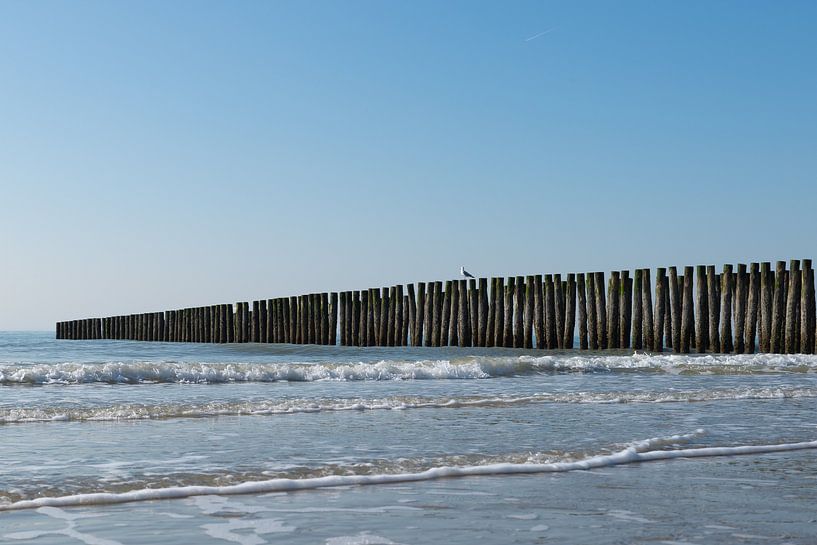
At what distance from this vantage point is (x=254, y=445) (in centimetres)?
561

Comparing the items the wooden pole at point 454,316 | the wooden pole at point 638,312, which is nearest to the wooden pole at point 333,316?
the wooden pole at point 454,316

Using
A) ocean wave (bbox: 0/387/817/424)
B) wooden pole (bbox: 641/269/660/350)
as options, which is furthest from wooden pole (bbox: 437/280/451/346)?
ocean wave (bbox: 0/387/817/424)

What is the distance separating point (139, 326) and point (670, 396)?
36.1 m

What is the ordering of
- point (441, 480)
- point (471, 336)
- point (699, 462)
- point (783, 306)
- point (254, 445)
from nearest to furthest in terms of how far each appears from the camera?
point (441, 480) < point (699, 462) < point (254, 445) < point (783, 306) < point (471, 336)

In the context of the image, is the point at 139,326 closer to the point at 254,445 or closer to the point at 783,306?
the point at 783,306

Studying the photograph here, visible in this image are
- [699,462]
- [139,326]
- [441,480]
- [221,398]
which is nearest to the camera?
[441,480]

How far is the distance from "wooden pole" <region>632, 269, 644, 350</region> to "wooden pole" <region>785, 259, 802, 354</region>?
2783mm

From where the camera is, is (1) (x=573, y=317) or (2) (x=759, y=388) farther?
(1) (x=573, y=317)

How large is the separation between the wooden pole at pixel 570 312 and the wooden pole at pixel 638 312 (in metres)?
1.39

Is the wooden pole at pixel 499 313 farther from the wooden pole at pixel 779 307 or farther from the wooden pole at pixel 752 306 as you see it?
the wooden pole at pixel 779 307

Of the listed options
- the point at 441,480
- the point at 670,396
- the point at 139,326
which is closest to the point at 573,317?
the point at 670,396

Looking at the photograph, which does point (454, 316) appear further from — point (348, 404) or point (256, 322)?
point (348, 404)

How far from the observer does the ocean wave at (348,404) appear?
23.5 feet

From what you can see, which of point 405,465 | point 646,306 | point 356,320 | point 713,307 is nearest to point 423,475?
point 405,465
